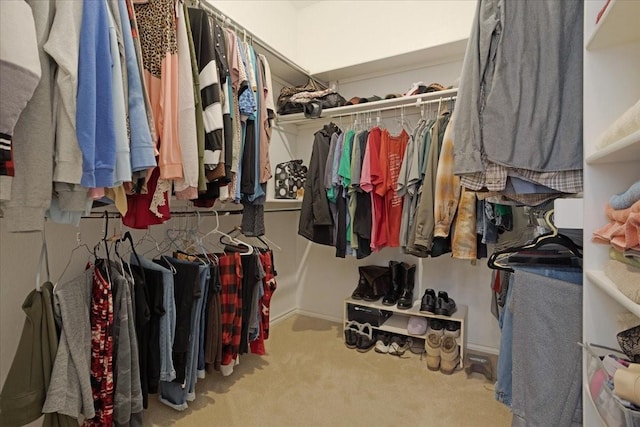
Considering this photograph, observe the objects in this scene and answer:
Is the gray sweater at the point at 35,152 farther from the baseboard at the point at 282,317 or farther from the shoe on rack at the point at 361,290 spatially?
the baseboard at the point at 282,317

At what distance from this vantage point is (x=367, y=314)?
7.83 ft

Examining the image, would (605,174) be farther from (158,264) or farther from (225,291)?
(158,264)

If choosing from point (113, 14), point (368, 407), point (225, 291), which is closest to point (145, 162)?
point (113, 14)

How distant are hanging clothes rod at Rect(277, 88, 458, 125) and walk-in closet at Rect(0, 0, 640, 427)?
24 mm

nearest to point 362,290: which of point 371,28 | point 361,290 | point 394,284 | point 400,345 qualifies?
point 361,290

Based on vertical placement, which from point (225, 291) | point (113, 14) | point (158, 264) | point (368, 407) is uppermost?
point (113, 14)

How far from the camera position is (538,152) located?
2.99 ft

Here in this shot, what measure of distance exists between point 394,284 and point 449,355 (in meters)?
0.61

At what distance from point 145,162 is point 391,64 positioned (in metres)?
2.02

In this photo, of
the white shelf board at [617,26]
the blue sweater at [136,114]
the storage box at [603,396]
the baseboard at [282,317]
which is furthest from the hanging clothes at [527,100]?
the baseboard at [282,317]

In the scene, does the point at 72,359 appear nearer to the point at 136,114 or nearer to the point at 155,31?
the point at 136,114

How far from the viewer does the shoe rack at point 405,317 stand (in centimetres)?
208

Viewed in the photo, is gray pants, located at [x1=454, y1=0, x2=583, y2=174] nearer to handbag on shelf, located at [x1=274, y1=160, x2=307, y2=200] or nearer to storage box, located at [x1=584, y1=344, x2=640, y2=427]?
storage box, located at [x1=584, y1=344, x2=640, y2=427]

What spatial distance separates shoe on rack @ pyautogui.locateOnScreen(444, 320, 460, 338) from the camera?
2086 mm
